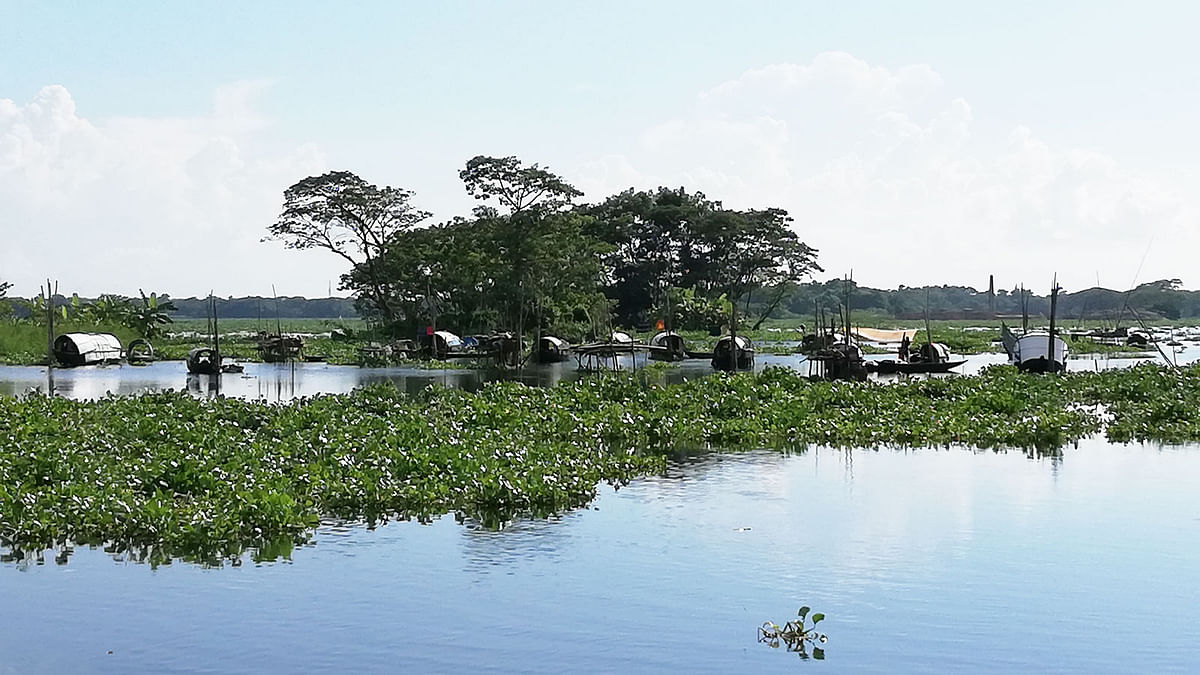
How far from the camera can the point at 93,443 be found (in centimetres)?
1733

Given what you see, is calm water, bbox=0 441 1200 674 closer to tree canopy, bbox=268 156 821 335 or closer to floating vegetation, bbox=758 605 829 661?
floating vegetation, bbox=758 605 829 661

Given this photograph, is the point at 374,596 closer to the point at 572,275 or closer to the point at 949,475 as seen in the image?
the point at 949,475

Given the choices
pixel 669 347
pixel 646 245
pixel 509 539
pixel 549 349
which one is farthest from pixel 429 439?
pixel 646 245

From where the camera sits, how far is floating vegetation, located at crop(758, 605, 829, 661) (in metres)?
10.1

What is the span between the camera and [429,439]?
1878 centimetres

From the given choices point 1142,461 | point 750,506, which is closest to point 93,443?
point 750,506

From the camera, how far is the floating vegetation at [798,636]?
10125mm

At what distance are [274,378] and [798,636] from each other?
113 feet

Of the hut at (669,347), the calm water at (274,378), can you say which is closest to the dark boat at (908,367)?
the calm water at (274,378)

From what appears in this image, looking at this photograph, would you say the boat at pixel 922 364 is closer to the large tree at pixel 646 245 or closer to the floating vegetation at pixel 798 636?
the large tree at pixel 646 245

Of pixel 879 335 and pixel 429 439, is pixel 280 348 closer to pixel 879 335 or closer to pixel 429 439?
pixel 879 335

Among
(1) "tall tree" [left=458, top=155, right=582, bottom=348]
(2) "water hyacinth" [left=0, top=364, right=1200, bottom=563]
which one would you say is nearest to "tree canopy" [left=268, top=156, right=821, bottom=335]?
(1) "tall tree" [left=458, top=155, right=582, bottom=348]

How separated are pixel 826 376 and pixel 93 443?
1075 inches

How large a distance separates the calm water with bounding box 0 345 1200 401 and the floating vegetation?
23217 mm
